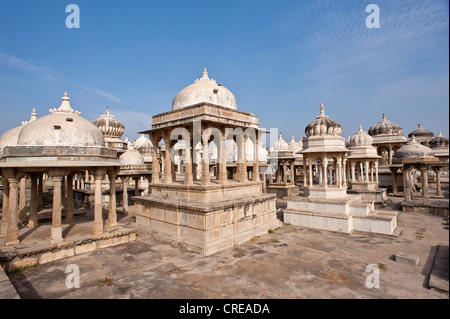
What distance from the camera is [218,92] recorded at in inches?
613

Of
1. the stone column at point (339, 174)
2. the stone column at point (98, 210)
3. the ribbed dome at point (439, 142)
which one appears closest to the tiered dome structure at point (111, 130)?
the stone column at point (98, 210)

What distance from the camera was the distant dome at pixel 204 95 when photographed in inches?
598

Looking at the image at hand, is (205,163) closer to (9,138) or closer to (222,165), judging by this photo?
(222,165)

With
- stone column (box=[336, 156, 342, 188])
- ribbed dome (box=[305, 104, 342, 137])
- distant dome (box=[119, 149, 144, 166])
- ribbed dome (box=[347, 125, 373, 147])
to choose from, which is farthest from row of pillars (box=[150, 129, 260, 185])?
ribbed dome (box=[347, 125, 373, 147])

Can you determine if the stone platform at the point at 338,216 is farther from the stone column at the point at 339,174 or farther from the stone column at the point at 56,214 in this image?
the stone column at the point at 56,214

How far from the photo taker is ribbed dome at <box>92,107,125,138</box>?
2653cm

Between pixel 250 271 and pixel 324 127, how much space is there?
1245cm

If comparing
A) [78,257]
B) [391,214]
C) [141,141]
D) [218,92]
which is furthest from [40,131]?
[141,141]

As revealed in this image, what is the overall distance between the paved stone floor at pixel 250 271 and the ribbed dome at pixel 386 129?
28289 millimetres

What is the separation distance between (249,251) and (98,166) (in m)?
8.25

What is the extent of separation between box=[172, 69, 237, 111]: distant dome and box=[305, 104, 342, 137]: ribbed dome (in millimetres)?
6382

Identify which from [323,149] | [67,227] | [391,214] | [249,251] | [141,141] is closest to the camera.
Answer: [249,251]
